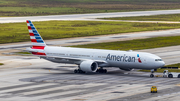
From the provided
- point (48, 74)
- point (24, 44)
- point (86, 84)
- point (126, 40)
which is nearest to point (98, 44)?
point (126, 40)

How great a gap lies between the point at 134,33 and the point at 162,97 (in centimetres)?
8936

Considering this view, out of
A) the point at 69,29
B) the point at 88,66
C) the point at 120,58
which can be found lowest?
the point at 88,66

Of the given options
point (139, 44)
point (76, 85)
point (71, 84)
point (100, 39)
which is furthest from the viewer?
point (100, 39)

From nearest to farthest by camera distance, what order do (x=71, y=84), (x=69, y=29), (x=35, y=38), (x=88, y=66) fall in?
1. (x=71, y=84)
2. (x=88, y=66)
3. (x=35, y=38)
4. (x=69, y=29)

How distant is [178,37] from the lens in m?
122

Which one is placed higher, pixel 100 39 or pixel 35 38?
pixel 100 39

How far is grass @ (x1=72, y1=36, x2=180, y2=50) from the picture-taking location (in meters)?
97.9

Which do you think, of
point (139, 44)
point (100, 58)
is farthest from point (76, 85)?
point (139, 44)

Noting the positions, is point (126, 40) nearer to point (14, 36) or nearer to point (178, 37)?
point (178, 37)

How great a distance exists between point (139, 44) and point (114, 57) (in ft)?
146

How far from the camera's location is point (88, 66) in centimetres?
6028

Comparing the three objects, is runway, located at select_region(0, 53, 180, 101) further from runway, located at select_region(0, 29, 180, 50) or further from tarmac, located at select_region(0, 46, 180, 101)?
runway, located at select_region(0, 29, 180, 50)

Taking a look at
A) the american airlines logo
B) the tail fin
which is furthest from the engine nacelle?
the tail fin

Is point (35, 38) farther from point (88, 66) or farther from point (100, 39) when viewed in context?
point (100, 39)
